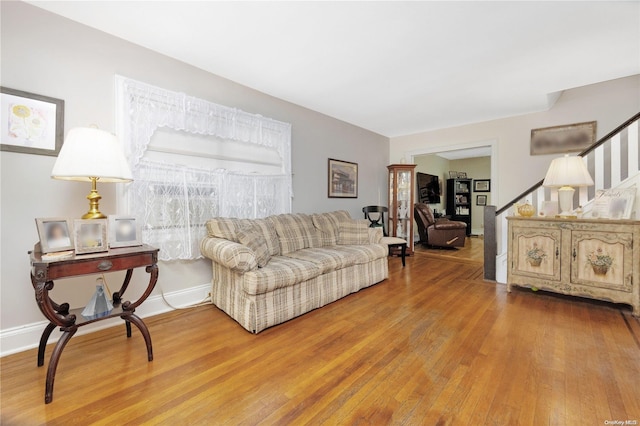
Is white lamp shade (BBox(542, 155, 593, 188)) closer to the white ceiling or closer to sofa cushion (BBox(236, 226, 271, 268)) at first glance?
the white ceiling

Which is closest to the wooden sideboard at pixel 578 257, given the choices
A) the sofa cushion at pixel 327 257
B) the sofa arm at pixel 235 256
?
the sofa cushion at pixel 327 257

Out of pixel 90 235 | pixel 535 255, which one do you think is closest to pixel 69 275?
pixel 90 235

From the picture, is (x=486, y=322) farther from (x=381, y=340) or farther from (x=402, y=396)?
(x=402, y=396)

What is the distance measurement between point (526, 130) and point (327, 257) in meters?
3.87

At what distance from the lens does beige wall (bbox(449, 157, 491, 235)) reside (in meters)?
8.34

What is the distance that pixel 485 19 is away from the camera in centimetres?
202

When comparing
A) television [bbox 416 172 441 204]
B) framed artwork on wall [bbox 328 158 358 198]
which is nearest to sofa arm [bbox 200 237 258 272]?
framed artwork on wall [bbox 328 158 358 198]

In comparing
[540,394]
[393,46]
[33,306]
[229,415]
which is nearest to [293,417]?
[229,415]

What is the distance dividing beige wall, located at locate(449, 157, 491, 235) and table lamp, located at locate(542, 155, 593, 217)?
234 inches

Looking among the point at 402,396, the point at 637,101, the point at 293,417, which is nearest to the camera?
the point at 293,417

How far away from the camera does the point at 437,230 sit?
582 centimetres

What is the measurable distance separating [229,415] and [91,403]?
2.44 feet

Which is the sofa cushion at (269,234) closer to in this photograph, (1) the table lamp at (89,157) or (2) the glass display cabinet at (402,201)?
(1) the table lamp at (89,157)

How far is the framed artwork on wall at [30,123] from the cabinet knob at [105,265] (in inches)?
41.5
